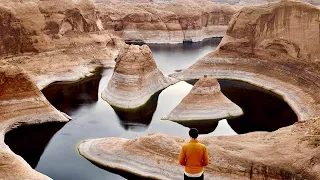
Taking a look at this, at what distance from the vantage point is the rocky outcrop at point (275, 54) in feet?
108

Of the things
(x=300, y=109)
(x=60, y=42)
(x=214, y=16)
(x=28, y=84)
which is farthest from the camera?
(x=214, y=16)

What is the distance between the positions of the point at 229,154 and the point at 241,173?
1013 millimetres

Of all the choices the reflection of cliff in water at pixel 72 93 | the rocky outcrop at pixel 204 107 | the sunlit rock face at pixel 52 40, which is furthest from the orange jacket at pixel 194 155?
the sunlit rock face at pixel 52 40

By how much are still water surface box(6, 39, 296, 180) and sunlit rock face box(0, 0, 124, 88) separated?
125 inches

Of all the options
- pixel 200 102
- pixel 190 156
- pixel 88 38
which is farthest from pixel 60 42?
pixel 190 156

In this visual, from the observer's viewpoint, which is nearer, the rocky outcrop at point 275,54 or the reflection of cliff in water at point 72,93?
the reflection of cliff in water at point 72,93

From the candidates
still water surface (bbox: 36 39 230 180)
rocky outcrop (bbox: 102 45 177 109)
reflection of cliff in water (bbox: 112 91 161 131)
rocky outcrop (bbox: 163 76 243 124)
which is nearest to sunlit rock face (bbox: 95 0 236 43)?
still water surface (bbox: 36 39 230 180)

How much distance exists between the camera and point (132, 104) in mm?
30078

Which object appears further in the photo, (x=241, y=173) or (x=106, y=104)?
(x=106, y=104)

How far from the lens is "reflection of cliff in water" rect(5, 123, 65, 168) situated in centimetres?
2214

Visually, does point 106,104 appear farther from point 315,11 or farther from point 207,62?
point 315,11

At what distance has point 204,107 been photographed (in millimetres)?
27594

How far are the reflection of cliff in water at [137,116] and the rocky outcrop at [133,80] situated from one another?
0.51 m

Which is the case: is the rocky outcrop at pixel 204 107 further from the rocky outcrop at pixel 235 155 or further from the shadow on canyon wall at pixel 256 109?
the rocky outcrop at pixel 235 155
